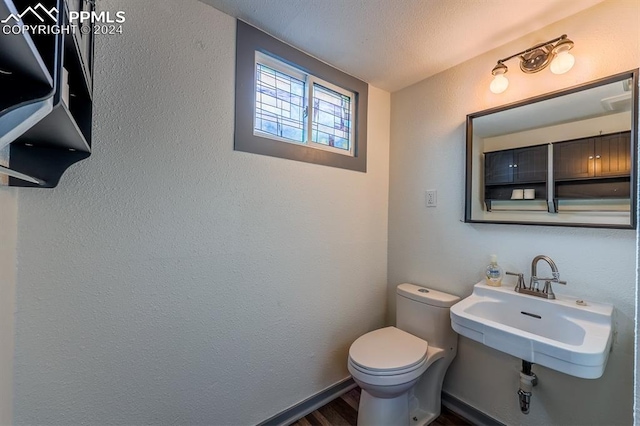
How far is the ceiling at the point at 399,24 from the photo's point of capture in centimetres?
119

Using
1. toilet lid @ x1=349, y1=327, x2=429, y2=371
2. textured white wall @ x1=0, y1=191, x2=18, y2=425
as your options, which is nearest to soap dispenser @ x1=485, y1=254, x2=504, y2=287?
toilet lid @ x1=349, y1=327, x2=429, y2=371

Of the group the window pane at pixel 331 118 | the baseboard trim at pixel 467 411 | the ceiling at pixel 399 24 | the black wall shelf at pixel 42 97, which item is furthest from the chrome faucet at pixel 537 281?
the black wall shelf at pixel 42 97

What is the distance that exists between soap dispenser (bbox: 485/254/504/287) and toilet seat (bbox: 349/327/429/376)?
0.50 metres

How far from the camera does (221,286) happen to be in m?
1.27

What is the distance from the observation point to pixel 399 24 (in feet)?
4.26

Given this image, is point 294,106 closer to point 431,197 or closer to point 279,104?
point 279,104

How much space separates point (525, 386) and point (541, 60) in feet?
5.26

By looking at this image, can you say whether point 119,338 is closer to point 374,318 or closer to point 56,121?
point 56,121

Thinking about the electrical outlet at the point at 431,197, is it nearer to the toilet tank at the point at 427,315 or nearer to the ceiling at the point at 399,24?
the toilet tank at the point at 427,315

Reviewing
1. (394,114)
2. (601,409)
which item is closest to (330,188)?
(394,114)

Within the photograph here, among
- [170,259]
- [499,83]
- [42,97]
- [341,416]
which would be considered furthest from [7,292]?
[499,83]

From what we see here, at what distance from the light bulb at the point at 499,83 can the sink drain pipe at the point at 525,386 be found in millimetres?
1400

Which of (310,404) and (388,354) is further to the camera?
(310,404)

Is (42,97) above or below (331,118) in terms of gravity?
below
